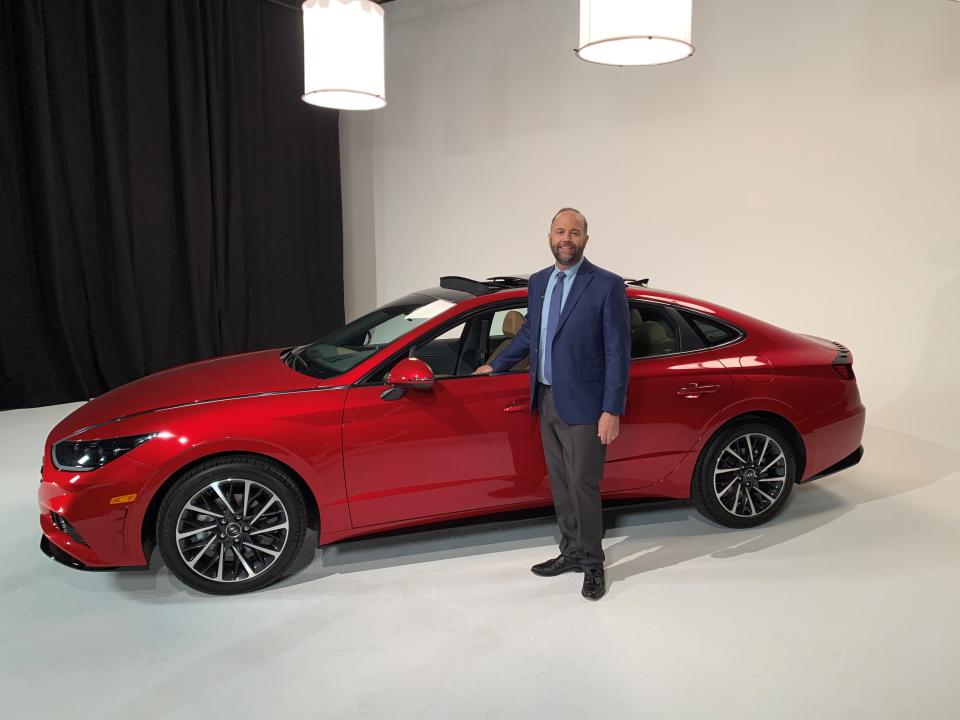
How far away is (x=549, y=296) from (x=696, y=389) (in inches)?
36.6

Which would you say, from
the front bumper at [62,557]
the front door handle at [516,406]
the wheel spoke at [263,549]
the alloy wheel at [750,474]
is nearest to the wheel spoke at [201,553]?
the wheel spoke at [263,549]

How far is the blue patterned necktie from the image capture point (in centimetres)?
322

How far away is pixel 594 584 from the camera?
330 cm

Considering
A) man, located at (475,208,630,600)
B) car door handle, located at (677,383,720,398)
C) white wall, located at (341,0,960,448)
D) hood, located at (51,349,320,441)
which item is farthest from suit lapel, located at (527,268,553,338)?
white wall, located at (341,0,960,448)

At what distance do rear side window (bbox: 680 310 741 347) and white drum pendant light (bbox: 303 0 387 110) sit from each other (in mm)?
2767

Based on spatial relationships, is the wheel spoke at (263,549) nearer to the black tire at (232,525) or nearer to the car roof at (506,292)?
the black tire at (232,525)

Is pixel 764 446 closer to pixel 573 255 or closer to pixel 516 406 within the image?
pixel 516 406

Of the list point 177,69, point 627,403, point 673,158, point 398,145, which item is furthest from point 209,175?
point 627,403

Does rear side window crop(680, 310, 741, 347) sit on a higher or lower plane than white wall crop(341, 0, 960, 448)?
lower

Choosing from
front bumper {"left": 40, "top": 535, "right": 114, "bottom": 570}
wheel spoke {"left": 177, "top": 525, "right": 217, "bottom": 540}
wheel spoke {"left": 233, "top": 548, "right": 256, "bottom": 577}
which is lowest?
wheel spoke {"left": 233, "top": 548, "right": 256, "bottom": 577}

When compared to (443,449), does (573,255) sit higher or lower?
higher

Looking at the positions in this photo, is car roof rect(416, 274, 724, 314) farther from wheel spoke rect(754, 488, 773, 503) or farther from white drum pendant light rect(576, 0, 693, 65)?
white drum pendant light rect(576, 0, 693, 65)

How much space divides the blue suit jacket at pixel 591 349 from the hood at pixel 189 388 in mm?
1059

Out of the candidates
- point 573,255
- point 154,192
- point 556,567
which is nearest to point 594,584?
point 556,567
